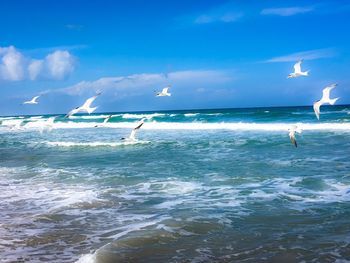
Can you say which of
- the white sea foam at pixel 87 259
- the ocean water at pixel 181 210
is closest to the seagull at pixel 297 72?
the ocean water at pixel 181 210

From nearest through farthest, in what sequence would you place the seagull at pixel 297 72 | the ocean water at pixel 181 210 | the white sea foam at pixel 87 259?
1. the white sea foam at pixel 87 259
2. the ocean water at pixel 181 210
3. the seagull at pixel 297 72

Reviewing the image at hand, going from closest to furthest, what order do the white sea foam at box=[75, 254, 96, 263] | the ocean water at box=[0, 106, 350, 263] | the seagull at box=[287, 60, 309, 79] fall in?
the white sea foam at box=[75, 254, 96, 263]
the ocean water at box=[0, 106, 350, 263]
the seagull at box=[287, 60, 309, 79]

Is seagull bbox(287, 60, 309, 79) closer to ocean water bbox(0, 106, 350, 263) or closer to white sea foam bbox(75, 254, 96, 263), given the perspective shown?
ocean water bbox(0, 106, 350, 263)

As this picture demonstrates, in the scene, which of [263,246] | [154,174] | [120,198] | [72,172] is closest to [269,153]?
[154,174]

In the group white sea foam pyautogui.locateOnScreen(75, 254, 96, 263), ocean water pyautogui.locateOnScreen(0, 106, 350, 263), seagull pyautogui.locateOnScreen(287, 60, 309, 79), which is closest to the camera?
white sea foam pyautogui.locateOnScreen(75, 254, 96, 263)

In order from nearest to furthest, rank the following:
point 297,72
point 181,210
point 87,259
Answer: point 87,259
point 181,210
point 297,72

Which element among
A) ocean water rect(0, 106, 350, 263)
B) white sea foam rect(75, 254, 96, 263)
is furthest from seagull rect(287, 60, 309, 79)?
white sea foam rect(75, 254, 96, 263)

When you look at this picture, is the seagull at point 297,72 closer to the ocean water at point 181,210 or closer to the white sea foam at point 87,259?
the ocean water at point 181,210

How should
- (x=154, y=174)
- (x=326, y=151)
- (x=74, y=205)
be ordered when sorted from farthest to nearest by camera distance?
(x=326, y=151) → (x=154, y=174) → (x=74, y=205)

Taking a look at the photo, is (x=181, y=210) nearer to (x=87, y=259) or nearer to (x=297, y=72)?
(x=87, y=259)

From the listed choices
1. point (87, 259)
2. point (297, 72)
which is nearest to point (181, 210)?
point (87, 259)

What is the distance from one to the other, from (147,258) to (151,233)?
1015 millimetres

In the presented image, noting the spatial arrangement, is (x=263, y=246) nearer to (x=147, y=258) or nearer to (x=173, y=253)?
(x=173, y=253)

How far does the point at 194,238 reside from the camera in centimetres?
639
